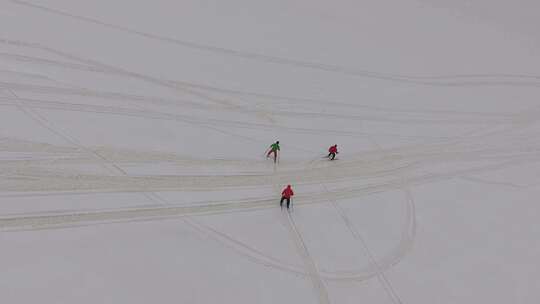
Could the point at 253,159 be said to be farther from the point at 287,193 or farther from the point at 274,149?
the point at 287,193

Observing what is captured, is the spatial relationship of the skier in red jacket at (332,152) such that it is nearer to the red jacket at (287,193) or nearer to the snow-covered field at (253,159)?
the snow-covered field at (253,159)

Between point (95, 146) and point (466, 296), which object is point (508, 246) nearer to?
point (466, 296)

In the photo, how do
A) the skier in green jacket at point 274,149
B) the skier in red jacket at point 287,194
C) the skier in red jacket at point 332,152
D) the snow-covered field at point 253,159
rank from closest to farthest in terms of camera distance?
the snow-covered field at point 253,159 → the skier in red jacket at point 287,194 → the skier in green jacket at point 274,149 → the skier in red jacket at point 332,152

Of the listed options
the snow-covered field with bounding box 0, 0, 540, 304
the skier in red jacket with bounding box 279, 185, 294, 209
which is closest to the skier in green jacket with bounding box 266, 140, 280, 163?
the snow-covered field with bounding box 0, 0, 540, 304

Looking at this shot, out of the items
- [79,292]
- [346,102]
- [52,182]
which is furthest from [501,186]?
[52,182]

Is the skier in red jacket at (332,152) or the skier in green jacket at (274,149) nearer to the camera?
the skier in green jacket at (274,149)

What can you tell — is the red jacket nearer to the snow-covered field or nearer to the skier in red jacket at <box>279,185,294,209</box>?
the skier in red jacket at <box>279,185,294,209</box>

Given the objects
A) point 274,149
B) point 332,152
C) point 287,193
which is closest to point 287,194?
point 287,193

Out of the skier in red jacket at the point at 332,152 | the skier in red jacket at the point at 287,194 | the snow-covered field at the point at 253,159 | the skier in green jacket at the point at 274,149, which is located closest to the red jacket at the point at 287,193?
the skier in red jacket at the point at 287,194
